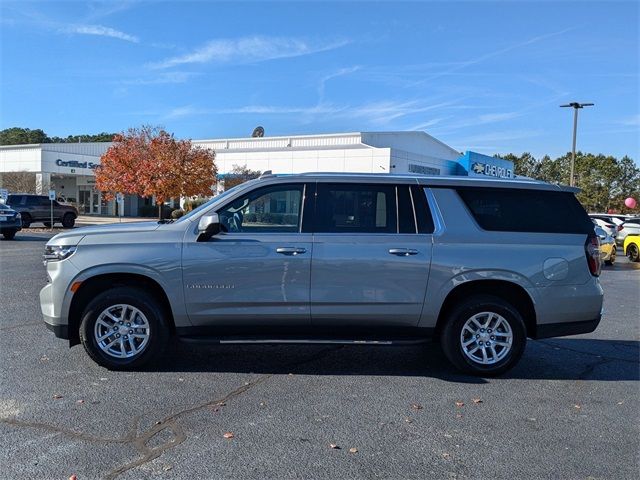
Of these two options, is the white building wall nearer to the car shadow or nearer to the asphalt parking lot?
the asphalt parking lot

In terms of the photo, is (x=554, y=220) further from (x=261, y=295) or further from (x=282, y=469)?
(x=282, y=469)

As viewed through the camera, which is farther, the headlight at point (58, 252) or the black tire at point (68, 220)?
the black tire at point (68, 220)

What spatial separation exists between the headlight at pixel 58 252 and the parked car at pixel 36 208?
2498 centimetres

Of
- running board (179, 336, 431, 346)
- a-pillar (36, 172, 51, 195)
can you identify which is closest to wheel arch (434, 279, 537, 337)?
running board (179, 336, 431, 346)

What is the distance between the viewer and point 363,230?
5.40 meters

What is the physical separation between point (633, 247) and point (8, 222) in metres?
23.4

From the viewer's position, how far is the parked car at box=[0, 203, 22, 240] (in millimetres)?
20898

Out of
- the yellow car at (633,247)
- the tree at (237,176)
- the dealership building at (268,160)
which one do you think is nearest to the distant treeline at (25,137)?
the dealership building at (268,160)

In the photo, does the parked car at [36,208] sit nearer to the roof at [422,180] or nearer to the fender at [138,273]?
A: the fender at [138,273]

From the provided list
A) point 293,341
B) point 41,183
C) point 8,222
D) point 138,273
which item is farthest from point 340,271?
point 41,183

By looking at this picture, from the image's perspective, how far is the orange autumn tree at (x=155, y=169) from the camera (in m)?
34.6

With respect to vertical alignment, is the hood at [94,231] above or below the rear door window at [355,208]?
Result: below

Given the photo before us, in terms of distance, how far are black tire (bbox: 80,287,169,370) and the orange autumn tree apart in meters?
30.2

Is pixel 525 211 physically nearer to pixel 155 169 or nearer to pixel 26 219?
pixel 26 219
